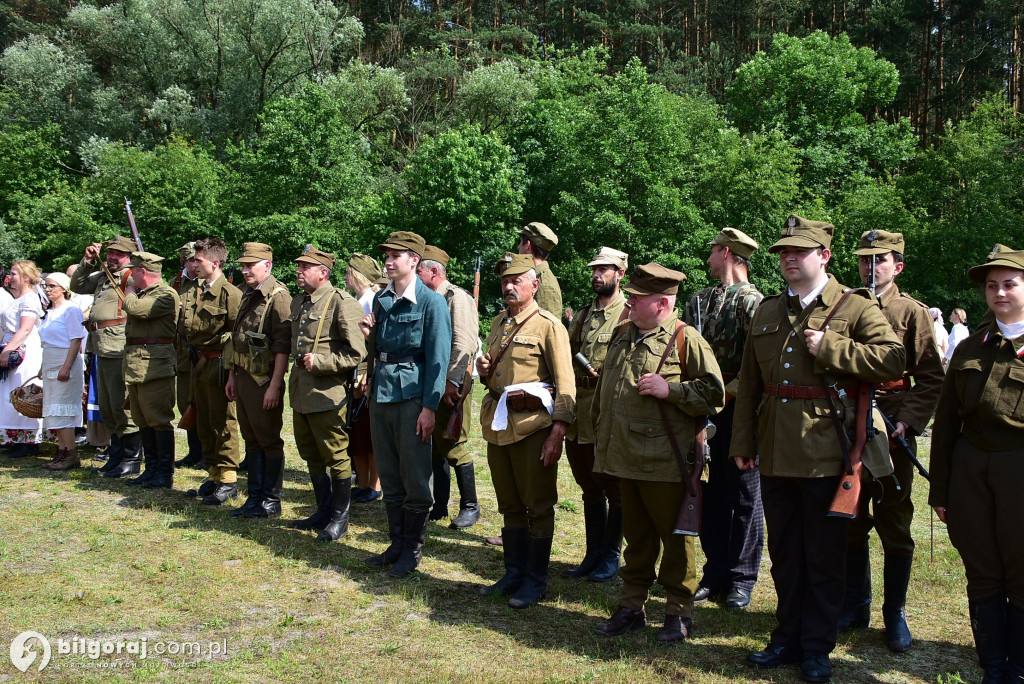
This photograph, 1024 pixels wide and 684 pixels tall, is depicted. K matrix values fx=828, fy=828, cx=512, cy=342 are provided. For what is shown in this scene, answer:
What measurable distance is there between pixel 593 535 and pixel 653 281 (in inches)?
93.5

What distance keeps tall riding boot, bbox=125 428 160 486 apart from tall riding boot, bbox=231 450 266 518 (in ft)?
4.95

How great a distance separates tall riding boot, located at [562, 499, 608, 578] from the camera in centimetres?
626

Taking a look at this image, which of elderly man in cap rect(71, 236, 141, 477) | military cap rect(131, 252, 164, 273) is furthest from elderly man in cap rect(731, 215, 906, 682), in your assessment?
elderly man in cap rect(71, 236, 141, 477)

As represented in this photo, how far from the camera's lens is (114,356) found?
897cm

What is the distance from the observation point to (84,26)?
37094 mm

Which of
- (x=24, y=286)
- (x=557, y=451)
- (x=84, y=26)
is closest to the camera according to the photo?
(x=557, y=451)

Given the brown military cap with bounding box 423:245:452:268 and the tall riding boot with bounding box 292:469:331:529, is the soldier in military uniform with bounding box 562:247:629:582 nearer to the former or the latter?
the brown military cap with bounding box 423:245:452:268

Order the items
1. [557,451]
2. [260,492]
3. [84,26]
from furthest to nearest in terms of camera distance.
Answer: [84,26] → [260,492] → [557,451]

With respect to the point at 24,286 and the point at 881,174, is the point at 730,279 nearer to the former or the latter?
the point at 24,286

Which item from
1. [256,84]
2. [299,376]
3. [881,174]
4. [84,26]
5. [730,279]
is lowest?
[299,376]

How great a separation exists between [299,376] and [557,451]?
8.39 ft

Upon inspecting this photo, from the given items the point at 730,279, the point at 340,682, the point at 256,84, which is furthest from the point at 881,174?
the point at 340,682

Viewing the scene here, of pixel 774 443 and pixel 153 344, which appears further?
pixel 153 344

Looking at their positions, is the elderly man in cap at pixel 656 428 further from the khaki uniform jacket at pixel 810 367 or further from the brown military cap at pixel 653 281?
the khaki uniform jacket at pixel 810 367
